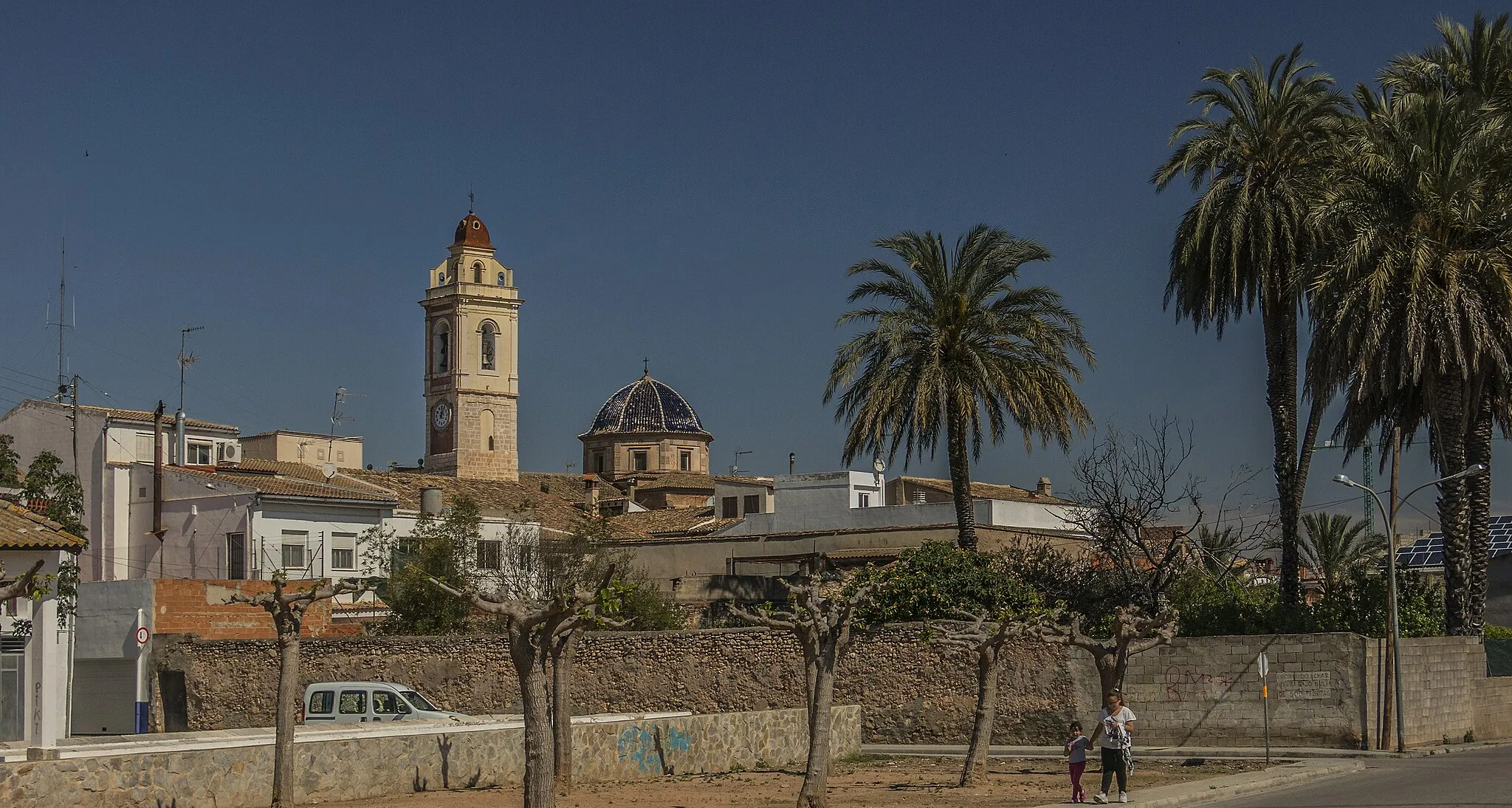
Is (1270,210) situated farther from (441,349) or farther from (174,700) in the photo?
(441,349)

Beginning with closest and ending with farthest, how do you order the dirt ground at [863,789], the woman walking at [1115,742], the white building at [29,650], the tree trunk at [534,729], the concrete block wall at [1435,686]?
the tree trunk at [534,729] < the woman walking at [1115,742] < the dirt ground at [863,789] < the white building at [29,650] < the concrete block wall at [1435,686]

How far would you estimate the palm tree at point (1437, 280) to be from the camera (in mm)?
32250

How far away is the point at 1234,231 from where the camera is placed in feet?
116

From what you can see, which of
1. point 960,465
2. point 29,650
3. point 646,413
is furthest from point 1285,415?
point 646,413

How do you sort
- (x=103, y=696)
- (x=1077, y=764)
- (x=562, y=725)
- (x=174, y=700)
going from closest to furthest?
(x=1077, y=764)
(x=562, y=725)
(x=174, y=700)
(x=103, y=696)

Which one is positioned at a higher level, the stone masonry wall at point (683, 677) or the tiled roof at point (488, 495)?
the tiled roof at point (488, 495)

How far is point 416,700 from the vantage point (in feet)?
104

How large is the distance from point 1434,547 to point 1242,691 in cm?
3279

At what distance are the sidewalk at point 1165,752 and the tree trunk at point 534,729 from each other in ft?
42.6

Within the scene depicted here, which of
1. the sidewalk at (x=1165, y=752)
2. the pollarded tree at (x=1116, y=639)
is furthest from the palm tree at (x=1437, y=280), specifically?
the pollarded tree at (x=1116, y=639)

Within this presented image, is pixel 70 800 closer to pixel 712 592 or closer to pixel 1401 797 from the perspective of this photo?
pixel 1401 797

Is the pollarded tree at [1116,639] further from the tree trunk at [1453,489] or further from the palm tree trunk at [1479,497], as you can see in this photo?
the palm tree trunk at [1479,497]

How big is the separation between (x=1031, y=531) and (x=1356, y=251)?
17418 millimetres

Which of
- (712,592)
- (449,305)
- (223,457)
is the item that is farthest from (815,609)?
(449,305)
